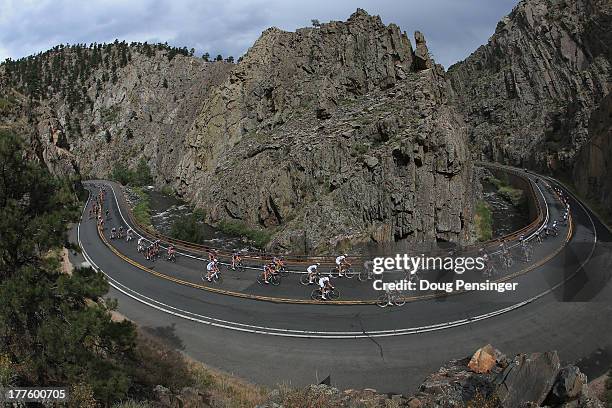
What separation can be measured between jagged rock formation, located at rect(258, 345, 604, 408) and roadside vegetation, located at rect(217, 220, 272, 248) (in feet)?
91.3

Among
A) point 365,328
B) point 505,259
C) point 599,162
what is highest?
point 599,162

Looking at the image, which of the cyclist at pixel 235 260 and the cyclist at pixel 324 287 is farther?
the cyclist at pixel 235 260

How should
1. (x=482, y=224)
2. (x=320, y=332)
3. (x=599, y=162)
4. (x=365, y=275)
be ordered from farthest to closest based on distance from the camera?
(x=599, y=162) < (x=482, y=224) < (x=365, y=275) < (x=320, y=332)

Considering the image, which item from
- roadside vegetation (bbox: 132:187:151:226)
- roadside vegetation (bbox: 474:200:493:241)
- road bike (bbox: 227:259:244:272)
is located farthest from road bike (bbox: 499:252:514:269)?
roadside vegetation (bbox: 132:187:151:226)

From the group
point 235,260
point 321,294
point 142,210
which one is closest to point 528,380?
point 321,294

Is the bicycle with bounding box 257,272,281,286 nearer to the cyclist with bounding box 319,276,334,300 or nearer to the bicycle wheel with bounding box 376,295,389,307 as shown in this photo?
the cyclist with bounding box 319,276,334,300

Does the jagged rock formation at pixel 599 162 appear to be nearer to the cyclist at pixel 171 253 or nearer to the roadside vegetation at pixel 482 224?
the roadside vegetation at pixel 482 224

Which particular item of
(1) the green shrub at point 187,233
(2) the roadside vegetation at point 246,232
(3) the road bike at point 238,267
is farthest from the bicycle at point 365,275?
(1) the green shrub at point 187,233

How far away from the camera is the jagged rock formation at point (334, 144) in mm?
37156

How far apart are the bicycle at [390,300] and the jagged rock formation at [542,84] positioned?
6485 cm

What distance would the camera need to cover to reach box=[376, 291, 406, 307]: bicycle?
68.5 feet

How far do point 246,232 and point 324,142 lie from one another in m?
11.9

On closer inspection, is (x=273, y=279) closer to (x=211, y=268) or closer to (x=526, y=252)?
(x=211, y=268)

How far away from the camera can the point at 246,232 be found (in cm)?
4353
